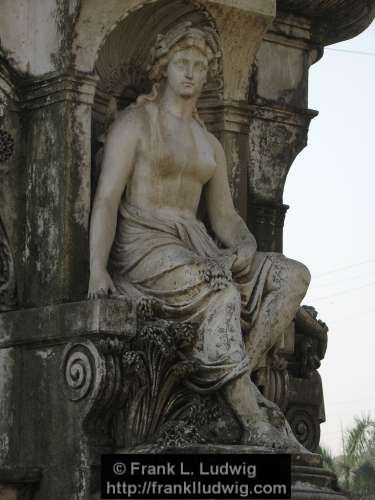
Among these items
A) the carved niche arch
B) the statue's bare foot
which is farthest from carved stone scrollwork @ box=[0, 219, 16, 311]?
the statue's bare foot

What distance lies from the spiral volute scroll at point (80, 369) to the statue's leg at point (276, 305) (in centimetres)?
142

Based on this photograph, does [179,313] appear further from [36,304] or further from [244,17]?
[244,17]

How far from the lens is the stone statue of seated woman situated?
48.9ft

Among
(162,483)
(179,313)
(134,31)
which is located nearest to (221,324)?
(179,313)

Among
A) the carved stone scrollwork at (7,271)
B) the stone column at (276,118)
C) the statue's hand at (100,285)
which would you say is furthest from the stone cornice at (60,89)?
the stone column at (276,118)

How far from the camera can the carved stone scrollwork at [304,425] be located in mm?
17078

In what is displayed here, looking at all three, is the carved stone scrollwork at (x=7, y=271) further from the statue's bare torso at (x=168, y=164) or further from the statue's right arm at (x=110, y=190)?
the statue's bare torso at (x=168, y=164)

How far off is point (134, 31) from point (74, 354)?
2745 millimetres

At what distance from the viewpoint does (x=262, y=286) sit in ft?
51.0

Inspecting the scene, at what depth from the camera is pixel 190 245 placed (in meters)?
15.5

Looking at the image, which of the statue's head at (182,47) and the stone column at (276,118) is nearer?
the statue's head at (182,47)

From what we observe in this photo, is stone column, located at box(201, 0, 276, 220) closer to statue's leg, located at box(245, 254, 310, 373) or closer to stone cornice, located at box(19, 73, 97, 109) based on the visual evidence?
statue's leg, located at box(245, 254, 310, 373)

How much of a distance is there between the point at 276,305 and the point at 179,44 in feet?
6.96

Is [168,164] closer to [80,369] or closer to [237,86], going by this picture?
[237,86]
